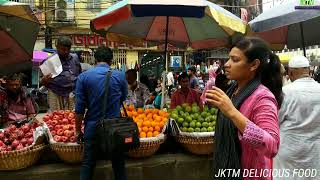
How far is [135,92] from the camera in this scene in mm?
6918

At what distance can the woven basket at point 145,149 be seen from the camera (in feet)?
14.1

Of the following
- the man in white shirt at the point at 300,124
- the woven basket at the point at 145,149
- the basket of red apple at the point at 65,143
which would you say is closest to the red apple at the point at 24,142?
the basket of red apple at the point at 65,143

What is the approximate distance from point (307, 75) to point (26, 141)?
3.03m

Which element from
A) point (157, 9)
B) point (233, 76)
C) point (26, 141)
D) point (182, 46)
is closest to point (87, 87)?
point (26, 141)

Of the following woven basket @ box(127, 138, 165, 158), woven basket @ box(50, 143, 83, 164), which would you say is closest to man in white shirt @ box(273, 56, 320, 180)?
woven basket @ box(127, 138, 165, 158)

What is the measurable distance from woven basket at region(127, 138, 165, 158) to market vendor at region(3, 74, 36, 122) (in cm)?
188

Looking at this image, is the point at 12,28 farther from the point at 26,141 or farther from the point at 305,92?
the point at 305,92

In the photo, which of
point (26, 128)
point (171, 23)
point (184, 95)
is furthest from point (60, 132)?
point (171, 23)

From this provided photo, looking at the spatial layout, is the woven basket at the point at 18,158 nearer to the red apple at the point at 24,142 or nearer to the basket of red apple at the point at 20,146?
the basket of red apple at the point at 20,146

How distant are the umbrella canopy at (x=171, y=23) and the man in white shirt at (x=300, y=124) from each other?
1.27 m

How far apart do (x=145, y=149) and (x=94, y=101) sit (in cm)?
92

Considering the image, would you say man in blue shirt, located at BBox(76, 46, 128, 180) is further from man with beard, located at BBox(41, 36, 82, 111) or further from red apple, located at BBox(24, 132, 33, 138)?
man with beard, located at BBox(41, 36, 82, 111)

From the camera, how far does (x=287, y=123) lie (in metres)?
3.70

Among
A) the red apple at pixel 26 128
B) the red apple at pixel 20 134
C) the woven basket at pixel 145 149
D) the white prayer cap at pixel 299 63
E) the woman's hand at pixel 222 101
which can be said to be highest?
the white prayer cap at pixel 299 63
